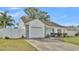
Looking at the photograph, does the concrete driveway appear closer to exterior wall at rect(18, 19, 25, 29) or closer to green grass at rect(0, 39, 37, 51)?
green grass at rect(0, 39, 37, 51)

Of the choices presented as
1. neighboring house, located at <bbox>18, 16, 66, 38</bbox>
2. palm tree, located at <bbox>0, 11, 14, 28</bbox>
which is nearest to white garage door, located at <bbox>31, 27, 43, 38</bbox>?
neighboring house, located at <bbox>18, 16, 66, 38</bbox>

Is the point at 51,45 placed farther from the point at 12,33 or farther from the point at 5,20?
the point at 5,20

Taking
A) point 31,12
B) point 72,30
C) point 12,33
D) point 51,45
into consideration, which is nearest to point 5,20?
point 12,33

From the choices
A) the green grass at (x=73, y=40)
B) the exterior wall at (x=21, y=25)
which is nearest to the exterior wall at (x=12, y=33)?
the exterior wall at (x=21, y=25)
